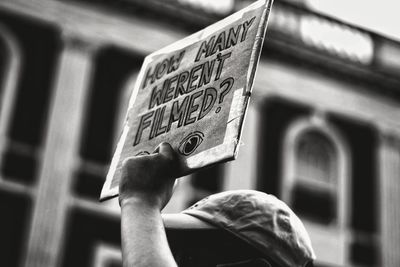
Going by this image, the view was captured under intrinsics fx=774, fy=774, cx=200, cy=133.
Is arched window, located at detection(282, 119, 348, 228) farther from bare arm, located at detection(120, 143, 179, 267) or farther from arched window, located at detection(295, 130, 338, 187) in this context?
bare arm, located at detection(120, 143, 179, 267)

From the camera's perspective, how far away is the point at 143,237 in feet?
4.71

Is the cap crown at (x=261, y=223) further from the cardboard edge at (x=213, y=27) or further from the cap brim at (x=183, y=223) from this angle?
the cardboard edge at (x=213, y=27)

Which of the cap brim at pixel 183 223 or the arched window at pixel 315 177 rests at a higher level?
the arched window at pixel 315 177

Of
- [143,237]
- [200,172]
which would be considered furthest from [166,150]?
[200,172]

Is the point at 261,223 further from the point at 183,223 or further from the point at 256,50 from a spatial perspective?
the point at 256,50

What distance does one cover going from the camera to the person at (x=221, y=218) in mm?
1540

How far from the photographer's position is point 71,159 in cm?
1116

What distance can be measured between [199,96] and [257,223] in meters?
0.34

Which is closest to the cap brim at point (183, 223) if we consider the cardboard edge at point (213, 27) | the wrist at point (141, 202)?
the wrist at point (141, 202)

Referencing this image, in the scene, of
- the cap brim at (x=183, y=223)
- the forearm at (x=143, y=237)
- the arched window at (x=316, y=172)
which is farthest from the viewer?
the arched window at (x=316, y=172)

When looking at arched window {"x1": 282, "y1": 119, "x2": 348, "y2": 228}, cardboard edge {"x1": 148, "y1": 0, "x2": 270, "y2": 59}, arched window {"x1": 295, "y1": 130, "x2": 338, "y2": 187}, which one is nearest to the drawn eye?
cardboard edge {"x1": 148, "y1": 0, "x2": 270, "y2": 59}

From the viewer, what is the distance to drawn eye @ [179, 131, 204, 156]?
1.62 m

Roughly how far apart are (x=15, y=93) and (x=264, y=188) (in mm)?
4127

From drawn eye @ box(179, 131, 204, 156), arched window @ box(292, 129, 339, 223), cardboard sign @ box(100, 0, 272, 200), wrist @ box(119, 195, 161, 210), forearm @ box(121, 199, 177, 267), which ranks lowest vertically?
forearm @ box(121, 199, 177, 267)
